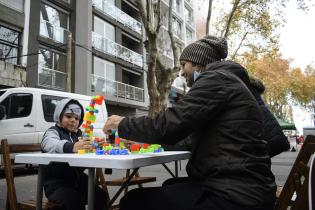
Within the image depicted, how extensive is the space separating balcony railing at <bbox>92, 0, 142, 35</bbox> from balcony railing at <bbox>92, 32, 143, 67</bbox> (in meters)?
2.08

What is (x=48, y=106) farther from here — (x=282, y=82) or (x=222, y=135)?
(x=282, y=82)

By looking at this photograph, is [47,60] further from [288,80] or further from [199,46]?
[288,80]

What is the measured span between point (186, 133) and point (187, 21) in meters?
44.9

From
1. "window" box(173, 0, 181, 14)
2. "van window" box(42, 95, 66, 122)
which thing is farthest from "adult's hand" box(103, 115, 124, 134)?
"window" box(173, 0, 181, 14)

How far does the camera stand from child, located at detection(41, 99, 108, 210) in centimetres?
292

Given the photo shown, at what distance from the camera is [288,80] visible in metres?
47.1

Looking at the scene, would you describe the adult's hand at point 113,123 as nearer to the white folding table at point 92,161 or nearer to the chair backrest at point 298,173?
the white folding table at point 92,161

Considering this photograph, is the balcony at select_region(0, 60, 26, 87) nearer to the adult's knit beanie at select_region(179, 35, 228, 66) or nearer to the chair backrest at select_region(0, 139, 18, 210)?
the chair backrest at select_region(0, 139, 18, 210)

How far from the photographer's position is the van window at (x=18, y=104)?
10047 millimetres

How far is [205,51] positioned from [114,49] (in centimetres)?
2454

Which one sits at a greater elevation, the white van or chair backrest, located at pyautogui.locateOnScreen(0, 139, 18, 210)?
the white van

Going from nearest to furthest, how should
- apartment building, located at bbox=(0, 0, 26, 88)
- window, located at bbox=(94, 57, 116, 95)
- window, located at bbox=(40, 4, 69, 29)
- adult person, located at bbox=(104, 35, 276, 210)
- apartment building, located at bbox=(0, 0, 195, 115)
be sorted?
adult person, located at bbox=(104, 35, 276, 210), apartment building, located at bbox=(0, 0, 26, 88), apartment building, located at bbox=(0, 0, 195, 115), window, located at bbox=(40, 4, 69, 29), window, located at bbox=(94, 57, 116, 95)

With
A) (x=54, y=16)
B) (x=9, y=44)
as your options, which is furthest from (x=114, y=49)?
(x=9, y=44)

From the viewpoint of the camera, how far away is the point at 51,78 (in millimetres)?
20141
